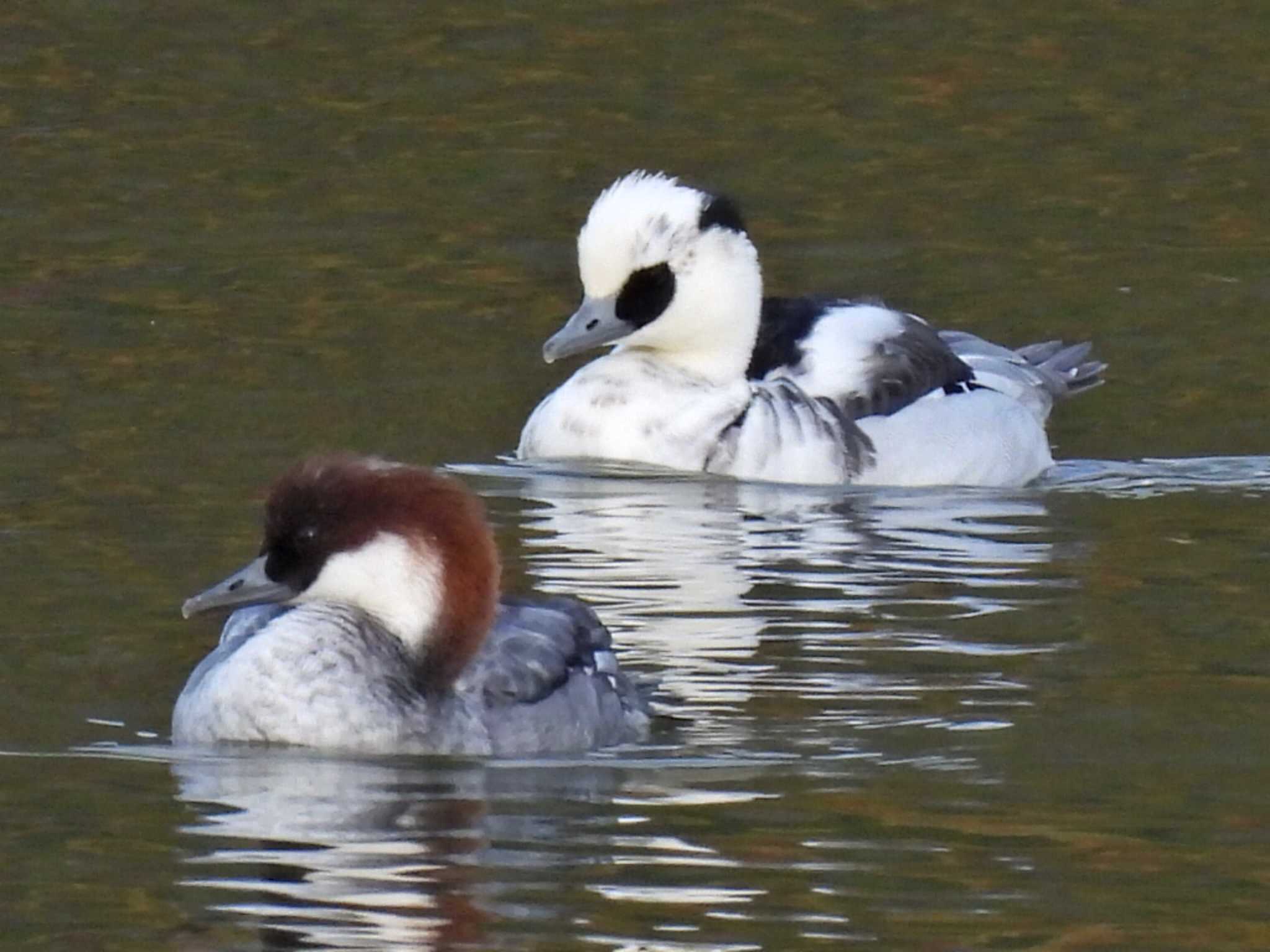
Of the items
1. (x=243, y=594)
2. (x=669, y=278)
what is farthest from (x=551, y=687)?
(x=669, y=278)

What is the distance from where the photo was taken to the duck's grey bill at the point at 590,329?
13086mm

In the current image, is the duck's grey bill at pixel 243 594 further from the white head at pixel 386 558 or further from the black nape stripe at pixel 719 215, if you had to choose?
the black nape stripe at pixel 719 215

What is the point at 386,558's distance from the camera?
28.5 feet

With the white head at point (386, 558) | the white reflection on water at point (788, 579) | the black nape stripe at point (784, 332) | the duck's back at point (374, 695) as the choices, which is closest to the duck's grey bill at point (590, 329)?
the white reflection on water at point (788, 579)

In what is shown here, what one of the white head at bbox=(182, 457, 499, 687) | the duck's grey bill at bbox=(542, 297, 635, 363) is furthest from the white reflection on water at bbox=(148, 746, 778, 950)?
the duck's grey bill at bbox=(542, 297, 635, 363)

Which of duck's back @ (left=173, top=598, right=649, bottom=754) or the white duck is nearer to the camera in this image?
duck's back @ (left=173, top=598, right=649, bottom=754)

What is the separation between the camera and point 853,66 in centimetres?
2067

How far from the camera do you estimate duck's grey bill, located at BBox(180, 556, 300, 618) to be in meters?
8.70

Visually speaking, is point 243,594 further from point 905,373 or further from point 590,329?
point 905,373

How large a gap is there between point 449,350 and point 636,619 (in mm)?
4598

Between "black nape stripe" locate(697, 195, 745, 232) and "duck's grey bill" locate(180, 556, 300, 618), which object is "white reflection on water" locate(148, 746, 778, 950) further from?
"black nape stripe" locate(697, 195, 745, 232)

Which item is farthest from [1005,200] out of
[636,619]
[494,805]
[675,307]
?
[494,805]

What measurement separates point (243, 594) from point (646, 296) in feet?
16.6

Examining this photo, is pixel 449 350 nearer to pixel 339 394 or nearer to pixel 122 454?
pixel 339 394
